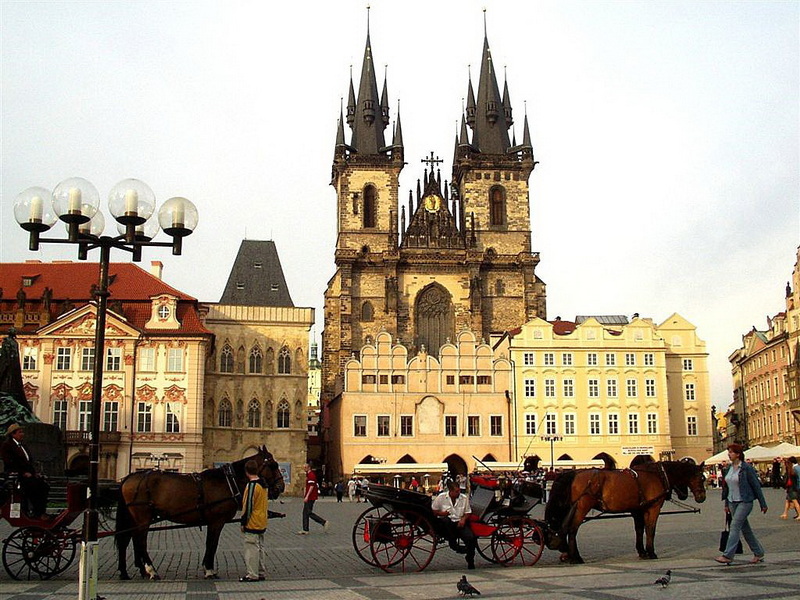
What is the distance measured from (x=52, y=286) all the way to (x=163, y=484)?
42.8m

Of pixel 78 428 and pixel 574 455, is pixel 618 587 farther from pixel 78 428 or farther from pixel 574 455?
pixel 574 455

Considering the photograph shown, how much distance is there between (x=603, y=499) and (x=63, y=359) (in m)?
41.2

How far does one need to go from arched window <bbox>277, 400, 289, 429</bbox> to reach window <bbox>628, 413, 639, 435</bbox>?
21820 mm

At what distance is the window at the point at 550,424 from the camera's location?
58.9m

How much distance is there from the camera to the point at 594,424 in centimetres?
5947

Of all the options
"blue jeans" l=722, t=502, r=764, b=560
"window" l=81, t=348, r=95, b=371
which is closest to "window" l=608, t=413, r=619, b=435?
"window" l=81, t=348, r=95, b=371

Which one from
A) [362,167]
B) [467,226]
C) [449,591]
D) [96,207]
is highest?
[362,167]

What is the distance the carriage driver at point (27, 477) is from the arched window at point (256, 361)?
41932 millimetres

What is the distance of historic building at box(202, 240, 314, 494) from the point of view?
53.6 m

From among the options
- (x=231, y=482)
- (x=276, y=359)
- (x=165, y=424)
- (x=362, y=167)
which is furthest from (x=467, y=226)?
(x=231, y=482)

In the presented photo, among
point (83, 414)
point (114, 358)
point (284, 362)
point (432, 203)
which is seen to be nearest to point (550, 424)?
point (284, 362)

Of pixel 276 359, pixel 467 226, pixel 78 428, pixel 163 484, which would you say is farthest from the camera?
pixel 467 226

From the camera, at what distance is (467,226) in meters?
72.6

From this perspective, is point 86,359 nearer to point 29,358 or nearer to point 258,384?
point 29,358
